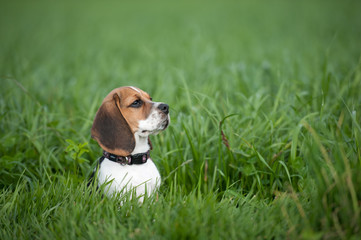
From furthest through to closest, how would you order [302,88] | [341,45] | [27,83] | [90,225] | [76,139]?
[341,45] → [27,83] → [302,88] → [76,139] → [90,225]

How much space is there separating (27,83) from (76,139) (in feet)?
7.64

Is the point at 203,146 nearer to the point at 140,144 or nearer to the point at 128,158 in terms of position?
Result: the point at 140,144

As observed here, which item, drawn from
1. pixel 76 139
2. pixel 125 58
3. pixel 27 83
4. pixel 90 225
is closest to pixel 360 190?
pixel 90 225

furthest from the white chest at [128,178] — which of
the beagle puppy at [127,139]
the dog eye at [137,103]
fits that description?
the dog eye at [137,103]

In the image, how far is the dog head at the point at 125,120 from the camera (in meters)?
2.44

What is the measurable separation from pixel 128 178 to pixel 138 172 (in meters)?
0.09

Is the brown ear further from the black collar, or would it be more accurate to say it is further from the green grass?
the green grass

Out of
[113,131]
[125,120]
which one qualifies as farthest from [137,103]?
[113,131]

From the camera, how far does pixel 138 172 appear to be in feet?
8.19

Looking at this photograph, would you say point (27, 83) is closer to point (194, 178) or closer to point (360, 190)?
point (194, 178)

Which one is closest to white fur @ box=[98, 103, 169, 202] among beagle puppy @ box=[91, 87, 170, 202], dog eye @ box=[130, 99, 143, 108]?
beagle puppy @ box=[91, 87, 170, 202]

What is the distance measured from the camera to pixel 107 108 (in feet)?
8.21

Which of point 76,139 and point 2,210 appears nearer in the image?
point 2,210

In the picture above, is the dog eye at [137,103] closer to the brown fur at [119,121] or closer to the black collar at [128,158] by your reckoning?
the brown fur at [119,121]
